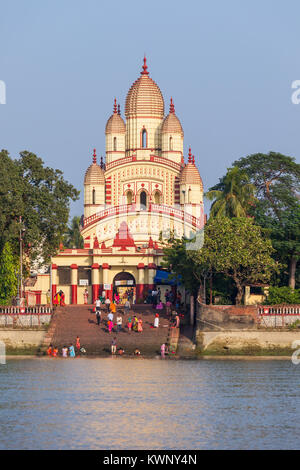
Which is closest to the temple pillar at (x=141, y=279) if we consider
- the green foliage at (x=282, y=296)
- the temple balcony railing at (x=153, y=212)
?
the temple balcony railing at (x=153, y=212)

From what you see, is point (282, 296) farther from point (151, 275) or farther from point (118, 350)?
point (151, 275)

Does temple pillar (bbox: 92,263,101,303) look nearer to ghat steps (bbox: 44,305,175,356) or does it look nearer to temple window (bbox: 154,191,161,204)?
temple window (bbox: 154,191,161,204)

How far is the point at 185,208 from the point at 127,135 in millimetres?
9036

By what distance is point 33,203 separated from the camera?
69312mm

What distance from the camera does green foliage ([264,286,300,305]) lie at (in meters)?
64.9

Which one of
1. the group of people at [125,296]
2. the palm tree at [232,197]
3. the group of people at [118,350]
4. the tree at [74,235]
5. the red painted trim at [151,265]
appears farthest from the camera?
the tree at [74,235]

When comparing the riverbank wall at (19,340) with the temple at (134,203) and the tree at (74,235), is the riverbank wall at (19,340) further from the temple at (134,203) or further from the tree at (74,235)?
the tree at (74,235)

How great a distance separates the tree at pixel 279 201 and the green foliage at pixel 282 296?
2.79m

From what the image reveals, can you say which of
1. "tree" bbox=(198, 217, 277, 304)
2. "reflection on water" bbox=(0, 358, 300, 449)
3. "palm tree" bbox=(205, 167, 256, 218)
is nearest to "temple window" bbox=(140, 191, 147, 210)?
"palm tree" bbox=(205, 167, 256, 218)

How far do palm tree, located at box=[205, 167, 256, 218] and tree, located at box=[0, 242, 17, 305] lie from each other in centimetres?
1361

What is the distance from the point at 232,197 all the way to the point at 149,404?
30225 millimetres

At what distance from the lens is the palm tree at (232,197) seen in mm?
69500

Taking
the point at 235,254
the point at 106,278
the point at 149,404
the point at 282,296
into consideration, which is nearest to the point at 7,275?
the point at 106,278
